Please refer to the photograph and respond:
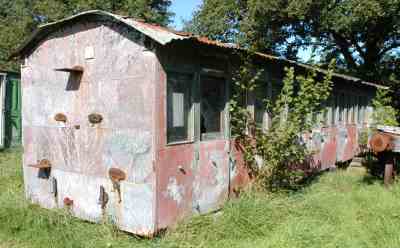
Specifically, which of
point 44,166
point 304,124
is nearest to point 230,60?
point 304,124

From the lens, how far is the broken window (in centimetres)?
554

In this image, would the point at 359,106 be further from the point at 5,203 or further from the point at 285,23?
the point at 5,203

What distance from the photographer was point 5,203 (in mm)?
5898

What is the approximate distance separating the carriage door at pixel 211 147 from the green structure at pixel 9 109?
8.70 metres

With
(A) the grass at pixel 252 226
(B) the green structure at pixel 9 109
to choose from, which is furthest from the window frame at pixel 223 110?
(B) the green structure at pixel 9 109

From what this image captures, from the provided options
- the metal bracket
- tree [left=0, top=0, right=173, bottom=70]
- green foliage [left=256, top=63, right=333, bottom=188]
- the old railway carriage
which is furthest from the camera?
tree [left=0, top=0, right=173, bottom=70]

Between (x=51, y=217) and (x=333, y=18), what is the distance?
537 inches

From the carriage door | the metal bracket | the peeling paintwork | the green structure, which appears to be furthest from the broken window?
the green structure

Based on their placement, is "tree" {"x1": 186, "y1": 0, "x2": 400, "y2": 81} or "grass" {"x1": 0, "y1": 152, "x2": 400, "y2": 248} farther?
"tree" {"x1": 186, "y1": 0, "x2": 400, "y2": 81}

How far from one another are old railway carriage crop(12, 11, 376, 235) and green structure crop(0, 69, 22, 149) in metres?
6.26

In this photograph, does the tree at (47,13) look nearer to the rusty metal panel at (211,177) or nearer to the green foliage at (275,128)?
the green foliage at (275,128)

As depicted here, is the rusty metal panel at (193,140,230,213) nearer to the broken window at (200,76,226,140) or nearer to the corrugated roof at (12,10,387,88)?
the broken window at (200,76,226,140)

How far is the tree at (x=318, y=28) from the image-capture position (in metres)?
14.6

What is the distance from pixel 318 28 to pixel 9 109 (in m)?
13.7
